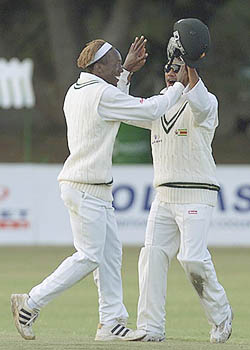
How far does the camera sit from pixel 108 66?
945 cm

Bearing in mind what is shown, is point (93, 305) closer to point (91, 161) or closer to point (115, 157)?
point (91, 161)

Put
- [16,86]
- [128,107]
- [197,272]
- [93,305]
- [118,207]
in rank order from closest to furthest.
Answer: [128,107]
[197,272]
[93,305]
[118,207]
[16,86]

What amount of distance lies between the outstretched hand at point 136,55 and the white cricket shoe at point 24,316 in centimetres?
199

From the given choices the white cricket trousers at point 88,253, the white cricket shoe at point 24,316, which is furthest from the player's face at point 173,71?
the white cricket shoe at point 24,316

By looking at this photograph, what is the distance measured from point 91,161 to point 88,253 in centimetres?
69

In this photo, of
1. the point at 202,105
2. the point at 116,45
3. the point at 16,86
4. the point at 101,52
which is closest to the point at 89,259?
the point at 202,105

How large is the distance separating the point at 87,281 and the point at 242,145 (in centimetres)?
2265

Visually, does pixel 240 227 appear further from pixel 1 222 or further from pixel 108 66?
pixel 108 66

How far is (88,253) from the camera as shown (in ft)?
30.2

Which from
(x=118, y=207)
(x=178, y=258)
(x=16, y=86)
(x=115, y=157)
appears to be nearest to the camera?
(x=178, y=258)

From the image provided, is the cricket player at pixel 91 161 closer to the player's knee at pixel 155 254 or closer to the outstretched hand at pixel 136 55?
the outstretched hand at pixel 136 55

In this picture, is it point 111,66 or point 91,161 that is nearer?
point 91,161

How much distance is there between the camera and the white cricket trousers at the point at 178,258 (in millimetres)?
9578

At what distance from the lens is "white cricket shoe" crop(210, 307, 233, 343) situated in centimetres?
966
